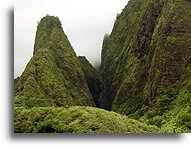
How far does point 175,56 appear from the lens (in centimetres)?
717

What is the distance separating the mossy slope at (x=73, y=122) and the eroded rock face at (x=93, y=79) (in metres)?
0.14

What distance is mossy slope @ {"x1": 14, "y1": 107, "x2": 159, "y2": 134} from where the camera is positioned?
703 cm

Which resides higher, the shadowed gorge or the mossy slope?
the shadowed gorge

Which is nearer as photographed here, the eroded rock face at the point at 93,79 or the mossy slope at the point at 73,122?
the mossy slope at the point at 73,122

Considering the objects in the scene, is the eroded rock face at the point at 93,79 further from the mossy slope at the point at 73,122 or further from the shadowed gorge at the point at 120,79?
the mossy slope at the point at 73,122

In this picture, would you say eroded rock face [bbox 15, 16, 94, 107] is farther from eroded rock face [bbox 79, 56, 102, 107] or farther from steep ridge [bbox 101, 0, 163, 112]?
steep ridge [bbox 101, 0, 163, 112]

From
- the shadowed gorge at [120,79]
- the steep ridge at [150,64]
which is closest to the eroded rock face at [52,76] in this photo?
the shadowed gorge at [120,79]

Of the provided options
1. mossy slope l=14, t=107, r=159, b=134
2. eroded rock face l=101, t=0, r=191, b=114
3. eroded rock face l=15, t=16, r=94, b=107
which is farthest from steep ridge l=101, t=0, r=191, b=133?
eroded rock face l=15, t=16, r=94, b=107

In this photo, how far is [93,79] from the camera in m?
7.16

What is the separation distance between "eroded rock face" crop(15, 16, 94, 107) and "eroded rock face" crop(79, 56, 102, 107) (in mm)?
37

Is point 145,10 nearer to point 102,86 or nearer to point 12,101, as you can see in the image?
point 102,86

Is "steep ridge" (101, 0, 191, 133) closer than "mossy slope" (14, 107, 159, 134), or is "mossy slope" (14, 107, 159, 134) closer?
"mossy slope" (14, 107, 159, 134)

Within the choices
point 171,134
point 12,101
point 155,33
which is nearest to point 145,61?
point 155,33

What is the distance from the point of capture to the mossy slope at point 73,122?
23.1 feet
